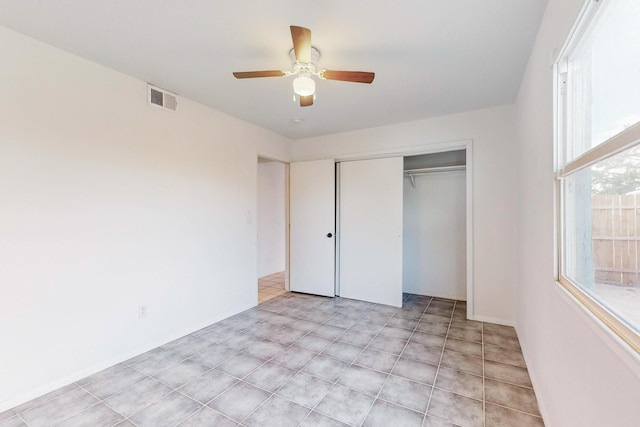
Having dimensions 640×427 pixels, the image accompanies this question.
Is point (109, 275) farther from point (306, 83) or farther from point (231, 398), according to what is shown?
point (306, 83)

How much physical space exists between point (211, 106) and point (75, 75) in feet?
3.93

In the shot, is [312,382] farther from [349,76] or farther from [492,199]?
[492,199]

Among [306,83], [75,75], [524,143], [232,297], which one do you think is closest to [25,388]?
[232,297]

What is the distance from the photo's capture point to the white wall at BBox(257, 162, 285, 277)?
5.54 m

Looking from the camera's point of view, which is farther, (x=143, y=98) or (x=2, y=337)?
(x=143, y=98)

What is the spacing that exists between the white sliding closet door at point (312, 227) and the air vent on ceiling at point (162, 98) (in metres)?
2.00

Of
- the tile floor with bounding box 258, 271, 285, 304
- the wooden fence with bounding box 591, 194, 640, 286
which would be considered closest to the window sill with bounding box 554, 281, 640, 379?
the wooden fence with bounding box 591, 194, 640, 286

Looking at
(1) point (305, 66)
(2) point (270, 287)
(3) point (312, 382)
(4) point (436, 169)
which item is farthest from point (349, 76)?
(2) point (270, 287)

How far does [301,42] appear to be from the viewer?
5.22 feet

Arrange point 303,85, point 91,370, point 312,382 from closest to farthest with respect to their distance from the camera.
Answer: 1. point 303,85
2. point 312,382
3. point 91,370

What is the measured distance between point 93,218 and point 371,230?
306cm

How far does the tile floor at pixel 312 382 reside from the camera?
172cm

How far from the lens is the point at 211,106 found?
3.11 meters

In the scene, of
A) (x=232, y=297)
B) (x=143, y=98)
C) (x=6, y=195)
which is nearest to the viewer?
(x=6, y=195)
